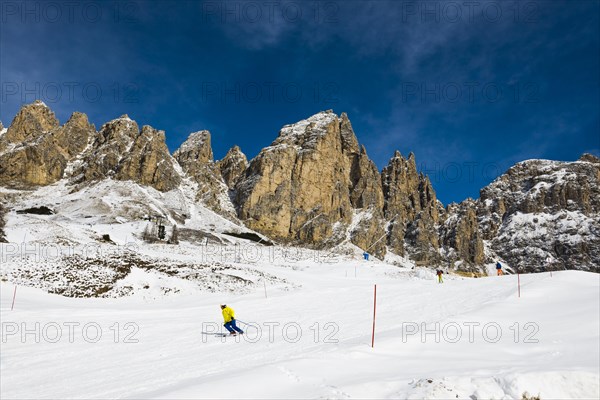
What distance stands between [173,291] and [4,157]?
115747mm

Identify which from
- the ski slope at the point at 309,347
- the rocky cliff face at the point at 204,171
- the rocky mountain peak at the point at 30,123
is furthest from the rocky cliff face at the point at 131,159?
the ski slope at the point at 309,347

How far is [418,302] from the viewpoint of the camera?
816 inches

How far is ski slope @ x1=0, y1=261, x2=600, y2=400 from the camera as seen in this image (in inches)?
272

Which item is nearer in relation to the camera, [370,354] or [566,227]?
[370,354]

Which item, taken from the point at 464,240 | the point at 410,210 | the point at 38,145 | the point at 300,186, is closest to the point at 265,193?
the point at 300,186

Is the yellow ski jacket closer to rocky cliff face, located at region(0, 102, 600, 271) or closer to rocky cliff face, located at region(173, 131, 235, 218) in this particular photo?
rocky cliff face, located at region(0, 102, 600, 271)

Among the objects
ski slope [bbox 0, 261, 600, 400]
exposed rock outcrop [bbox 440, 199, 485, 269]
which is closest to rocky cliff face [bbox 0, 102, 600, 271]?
exposed rock outcrop [bbox 440, 199, 485, 269]

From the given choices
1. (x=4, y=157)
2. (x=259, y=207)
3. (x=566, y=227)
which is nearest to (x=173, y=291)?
(x=259, y=207)

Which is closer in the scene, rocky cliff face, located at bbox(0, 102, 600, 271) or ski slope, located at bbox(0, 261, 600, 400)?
ski slope, located at bbox(0, 261, 600, 400)

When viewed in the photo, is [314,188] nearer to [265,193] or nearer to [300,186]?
[300,186]

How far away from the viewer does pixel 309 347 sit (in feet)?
38.4

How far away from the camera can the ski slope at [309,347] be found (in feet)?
22.7

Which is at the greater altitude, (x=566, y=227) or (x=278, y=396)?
(x=566, y=227)

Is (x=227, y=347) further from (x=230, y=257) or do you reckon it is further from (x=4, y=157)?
(x=4, y=157)
